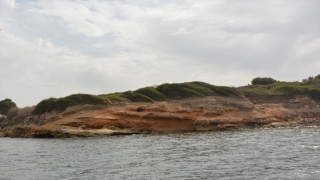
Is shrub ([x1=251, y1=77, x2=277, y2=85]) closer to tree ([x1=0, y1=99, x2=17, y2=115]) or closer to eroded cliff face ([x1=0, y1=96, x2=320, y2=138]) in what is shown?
eroded cliff face ([x1=0, y1=96, x2=320, y2=138])

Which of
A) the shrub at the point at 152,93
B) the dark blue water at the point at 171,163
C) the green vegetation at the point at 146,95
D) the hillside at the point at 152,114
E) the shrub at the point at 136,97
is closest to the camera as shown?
the dark blue water at the point at 171,163

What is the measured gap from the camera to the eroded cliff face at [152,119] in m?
40.7

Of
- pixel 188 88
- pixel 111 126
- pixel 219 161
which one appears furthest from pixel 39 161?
pixel 188 88

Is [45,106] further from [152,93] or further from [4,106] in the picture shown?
[4,106]

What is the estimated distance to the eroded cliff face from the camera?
40656 millimetres

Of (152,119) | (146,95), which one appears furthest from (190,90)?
(152,119)

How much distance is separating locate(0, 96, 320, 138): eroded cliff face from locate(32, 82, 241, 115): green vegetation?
123cm

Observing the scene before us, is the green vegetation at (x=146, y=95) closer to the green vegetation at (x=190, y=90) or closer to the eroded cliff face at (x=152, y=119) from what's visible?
the green vegetation at (x=190, y=90)

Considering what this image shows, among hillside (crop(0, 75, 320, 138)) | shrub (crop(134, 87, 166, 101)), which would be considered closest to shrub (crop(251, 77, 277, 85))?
hillside (crop(0, 75, 320, 138))

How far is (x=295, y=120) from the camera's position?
5075 centimetres

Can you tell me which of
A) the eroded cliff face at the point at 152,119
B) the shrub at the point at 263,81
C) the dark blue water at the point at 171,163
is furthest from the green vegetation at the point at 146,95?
the shrub at the point at 263,81

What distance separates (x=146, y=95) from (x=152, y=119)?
6.92 m

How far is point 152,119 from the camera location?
1727 inches

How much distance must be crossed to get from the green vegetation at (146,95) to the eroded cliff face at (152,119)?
4.02 ft
